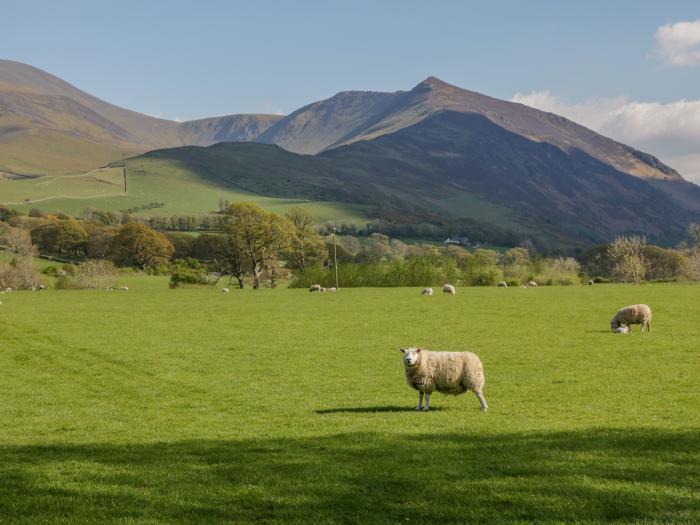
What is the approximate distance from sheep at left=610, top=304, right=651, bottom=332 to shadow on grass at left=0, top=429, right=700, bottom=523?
2542 cm

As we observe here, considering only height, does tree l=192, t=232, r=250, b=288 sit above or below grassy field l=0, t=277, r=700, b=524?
above

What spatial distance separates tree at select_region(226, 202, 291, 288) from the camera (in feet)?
367

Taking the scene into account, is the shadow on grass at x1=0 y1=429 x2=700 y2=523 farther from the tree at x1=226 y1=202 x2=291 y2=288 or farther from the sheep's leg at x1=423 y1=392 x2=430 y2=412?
the tree at x1=226 y1=202 x2=291 y2=288

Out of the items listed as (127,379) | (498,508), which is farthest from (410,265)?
(498,508)

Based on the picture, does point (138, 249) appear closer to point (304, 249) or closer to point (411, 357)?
point (304, 249)

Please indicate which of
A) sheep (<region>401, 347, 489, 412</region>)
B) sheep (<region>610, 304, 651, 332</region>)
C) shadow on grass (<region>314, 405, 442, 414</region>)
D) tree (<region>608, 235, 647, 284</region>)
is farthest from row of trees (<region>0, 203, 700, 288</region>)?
sheep (<region>401, 347, 489, 412</region>)

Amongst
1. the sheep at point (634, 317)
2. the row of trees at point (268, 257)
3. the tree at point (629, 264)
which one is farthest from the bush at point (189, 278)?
the sheep at point (634, 317)

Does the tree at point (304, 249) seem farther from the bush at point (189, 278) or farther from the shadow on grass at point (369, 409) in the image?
the shadow on grass at point (369, 409)

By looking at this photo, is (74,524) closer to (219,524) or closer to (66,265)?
(219,524)

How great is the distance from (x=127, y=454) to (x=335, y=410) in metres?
7.00

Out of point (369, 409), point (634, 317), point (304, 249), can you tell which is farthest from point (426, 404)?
point (304, 249)

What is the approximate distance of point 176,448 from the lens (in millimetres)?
15523

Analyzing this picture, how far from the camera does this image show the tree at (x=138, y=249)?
483ft

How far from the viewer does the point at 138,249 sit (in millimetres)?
147250
